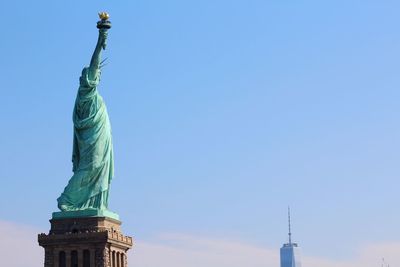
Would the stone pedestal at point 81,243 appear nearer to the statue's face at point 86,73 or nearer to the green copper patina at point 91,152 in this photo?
the green copper patina at point 91,152

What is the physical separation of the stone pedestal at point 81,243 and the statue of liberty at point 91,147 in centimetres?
139

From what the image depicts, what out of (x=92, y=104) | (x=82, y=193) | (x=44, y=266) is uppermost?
(x=92, y=104)

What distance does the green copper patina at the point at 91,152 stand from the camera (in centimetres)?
8988

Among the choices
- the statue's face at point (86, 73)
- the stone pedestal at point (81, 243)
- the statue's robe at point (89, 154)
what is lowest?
the stone pedestal at point (81, 243)

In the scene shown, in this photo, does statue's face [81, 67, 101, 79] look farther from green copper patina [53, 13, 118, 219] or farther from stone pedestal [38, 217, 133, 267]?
stone pedestal [38, 217, 133, 267]

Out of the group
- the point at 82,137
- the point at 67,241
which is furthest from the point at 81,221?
the point at 82,137

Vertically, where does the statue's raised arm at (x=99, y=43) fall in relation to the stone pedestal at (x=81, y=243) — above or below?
above

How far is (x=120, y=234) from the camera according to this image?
90.4 meters

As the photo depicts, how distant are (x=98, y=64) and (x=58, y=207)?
1277 centimetres

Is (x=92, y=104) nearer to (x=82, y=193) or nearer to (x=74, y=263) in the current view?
(x=82, y=193)

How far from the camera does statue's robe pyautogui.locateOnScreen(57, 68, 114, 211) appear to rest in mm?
90125

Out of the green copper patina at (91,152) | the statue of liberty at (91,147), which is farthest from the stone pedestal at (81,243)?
the statue of liberty at (91,147)

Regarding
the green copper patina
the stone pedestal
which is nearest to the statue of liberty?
the green copper patina

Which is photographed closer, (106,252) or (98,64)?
(106,252)
